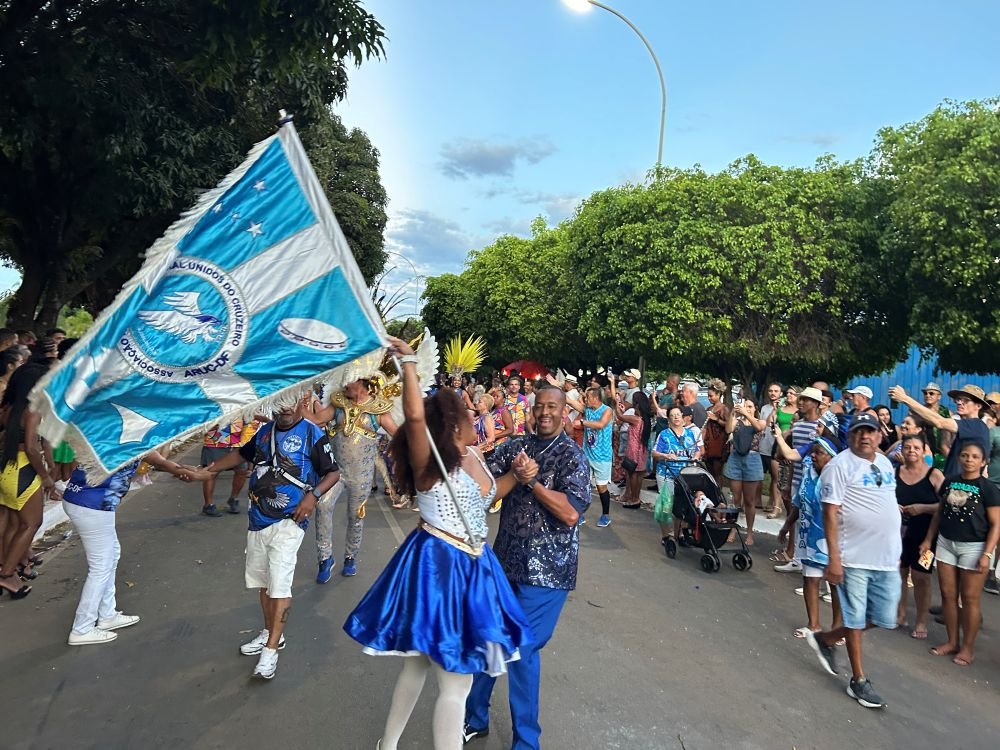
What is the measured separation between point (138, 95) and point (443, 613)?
9.87 metres

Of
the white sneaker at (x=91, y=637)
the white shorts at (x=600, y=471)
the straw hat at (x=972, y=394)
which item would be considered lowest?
the white sneaker at (x=91, y=637)

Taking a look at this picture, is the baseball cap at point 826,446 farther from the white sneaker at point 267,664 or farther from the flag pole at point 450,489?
the white sneaker at point 267,664

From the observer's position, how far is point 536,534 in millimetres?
3527

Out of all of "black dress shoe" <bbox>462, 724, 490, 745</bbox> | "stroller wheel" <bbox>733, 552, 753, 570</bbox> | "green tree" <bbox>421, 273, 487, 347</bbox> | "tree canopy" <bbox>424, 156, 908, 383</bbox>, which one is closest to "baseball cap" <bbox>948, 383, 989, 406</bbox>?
"stroller wheel" <bbox>733, 552, 753, 570</bbox>

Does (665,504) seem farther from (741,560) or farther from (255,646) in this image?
(255,646)

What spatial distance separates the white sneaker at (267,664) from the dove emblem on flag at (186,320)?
80.8 inches

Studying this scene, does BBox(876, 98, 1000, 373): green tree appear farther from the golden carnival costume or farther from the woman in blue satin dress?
the woman in blue satin dress

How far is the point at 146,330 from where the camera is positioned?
326 cm

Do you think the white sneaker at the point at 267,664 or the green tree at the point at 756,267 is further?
the green tree at the point at 756,267

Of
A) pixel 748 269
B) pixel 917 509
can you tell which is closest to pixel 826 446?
pixel 917 509

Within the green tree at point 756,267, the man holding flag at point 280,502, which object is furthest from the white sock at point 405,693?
the green tree at point 756,267

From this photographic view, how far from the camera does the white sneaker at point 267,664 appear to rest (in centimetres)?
425

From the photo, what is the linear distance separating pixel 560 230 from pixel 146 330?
99.4ft

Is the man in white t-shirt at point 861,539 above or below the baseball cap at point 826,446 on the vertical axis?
below
